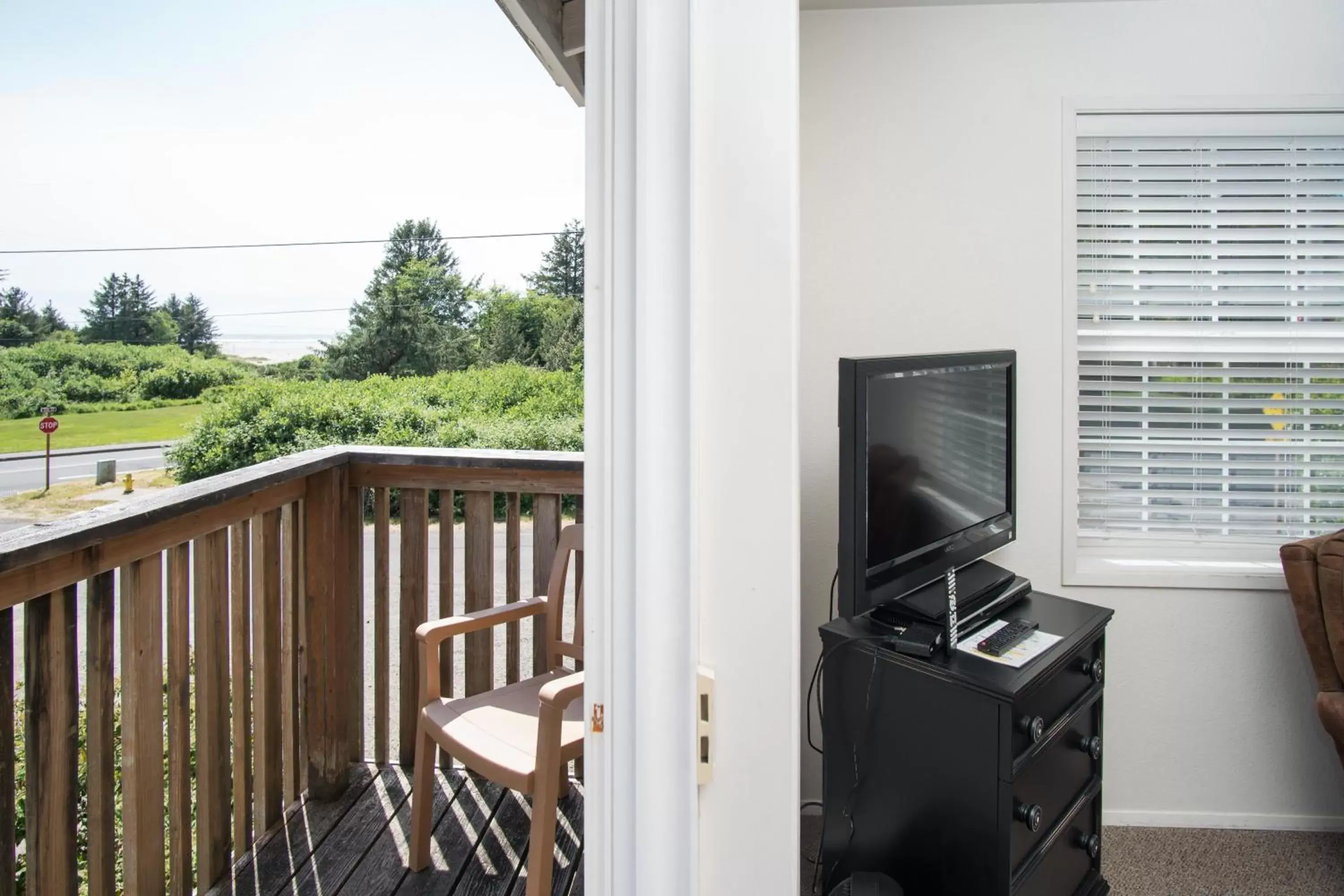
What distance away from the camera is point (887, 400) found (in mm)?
1614

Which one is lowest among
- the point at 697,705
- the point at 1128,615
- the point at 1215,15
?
the point at 1128,615

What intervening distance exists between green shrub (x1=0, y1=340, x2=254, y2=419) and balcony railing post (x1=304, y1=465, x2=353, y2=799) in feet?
1.87

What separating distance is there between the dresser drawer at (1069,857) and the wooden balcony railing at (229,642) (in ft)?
4.40

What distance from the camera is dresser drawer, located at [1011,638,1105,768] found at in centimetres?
152

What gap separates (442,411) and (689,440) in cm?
273

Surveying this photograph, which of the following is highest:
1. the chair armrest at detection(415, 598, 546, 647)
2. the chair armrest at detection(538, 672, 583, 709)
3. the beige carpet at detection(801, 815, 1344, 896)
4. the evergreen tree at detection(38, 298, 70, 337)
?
the evergreen tree at detection(38, 298, 70, 337)

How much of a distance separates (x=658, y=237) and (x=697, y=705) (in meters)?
0.48

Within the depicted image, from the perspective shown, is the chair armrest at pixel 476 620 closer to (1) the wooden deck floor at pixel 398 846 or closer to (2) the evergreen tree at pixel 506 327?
(1) the wooden deck floor at pixel 398 846

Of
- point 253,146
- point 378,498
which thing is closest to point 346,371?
point 253,146

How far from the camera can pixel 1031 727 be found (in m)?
1.52

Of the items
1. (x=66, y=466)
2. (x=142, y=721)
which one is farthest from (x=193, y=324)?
(x=142, y=721)

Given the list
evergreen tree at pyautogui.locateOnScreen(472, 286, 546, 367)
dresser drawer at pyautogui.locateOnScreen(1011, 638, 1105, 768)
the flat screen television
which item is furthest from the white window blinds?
evergreen tree at pyautogui.locateOnScreen(472, 286, 546, 367)

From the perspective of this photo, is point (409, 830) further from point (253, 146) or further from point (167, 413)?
point (253, 146)

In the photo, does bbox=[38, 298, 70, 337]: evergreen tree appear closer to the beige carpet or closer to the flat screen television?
the flat screen television
